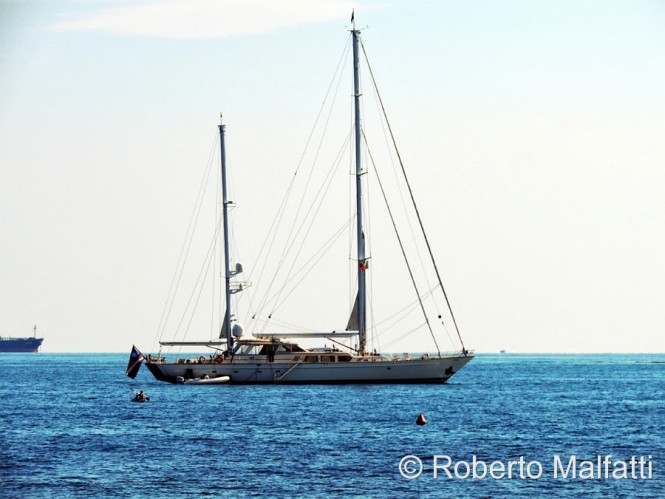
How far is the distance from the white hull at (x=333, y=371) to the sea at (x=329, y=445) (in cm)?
106

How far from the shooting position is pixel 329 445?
63.9 metres

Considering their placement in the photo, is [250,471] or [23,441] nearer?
[250,471]

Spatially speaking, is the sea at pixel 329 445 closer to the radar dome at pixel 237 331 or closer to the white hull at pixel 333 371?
the white hull at pixel 333 371

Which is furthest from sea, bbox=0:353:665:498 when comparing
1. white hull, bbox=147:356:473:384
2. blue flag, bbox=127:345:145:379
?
blue flag, bbox=127:345:145:379

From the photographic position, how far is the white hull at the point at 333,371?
322ft

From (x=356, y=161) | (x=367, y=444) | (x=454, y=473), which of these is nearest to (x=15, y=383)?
(x=356, y=161)

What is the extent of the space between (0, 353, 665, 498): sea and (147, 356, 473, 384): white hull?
1060 millimetres

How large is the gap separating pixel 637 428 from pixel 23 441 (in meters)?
36.3

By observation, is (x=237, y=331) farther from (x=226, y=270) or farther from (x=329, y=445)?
(x=329, y=445)

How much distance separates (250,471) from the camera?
55062mm

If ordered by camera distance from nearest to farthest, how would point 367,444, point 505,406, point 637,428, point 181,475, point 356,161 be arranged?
point 181,475 → point 367,444 → point 637,428 → point 505,406 → point 356,161

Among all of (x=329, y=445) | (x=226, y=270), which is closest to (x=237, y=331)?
(x=226, y=270)

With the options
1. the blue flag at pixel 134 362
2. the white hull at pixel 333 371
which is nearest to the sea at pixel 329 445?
the white hull at pixel 333 371

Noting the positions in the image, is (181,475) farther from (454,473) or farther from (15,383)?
(15,383)
